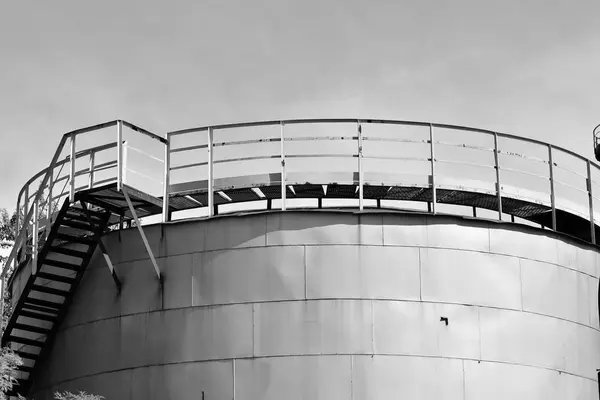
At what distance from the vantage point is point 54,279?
25.0 meters

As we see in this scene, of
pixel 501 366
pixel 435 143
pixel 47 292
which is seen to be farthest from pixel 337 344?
pixel 47 292

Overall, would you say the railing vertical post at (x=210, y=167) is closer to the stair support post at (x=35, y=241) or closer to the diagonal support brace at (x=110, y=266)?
the diagonal support brace at (x=110, y=266)

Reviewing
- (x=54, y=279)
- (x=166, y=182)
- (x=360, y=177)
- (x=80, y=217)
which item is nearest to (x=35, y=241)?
(x=54, y=279)

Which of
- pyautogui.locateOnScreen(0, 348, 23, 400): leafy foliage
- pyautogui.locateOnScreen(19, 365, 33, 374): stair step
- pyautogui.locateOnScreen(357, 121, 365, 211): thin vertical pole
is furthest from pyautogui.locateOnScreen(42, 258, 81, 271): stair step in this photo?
pyautogui.locateOnScreen(357, 121, 365, 211): thin vertical pole

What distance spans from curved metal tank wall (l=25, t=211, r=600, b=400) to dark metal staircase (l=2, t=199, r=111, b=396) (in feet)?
2.27

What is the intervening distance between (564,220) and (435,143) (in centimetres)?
439

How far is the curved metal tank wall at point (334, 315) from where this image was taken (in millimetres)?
22828

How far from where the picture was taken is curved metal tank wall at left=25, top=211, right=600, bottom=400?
→ 22828 millimetres

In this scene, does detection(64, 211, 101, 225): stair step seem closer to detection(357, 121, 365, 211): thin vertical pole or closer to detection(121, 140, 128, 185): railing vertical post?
detection(121, 140, 128, 185): railing vertical post

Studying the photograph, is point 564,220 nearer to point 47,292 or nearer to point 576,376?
point 576,376

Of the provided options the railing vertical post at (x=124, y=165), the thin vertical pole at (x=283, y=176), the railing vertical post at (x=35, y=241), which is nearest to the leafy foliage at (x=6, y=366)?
the railing vertical post at (x=35, y=241)

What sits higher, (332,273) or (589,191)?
(589,191)

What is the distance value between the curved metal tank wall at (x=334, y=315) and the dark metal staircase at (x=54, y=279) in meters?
0.69

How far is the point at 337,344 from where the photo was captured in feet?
75.0
